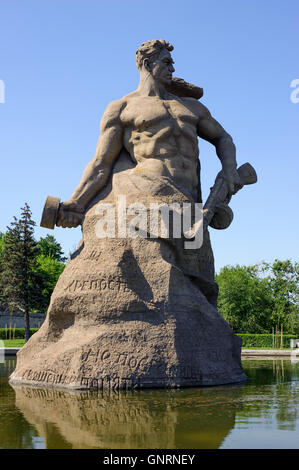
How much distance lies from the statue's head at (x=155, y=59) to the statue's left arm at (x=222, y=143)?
0.78m

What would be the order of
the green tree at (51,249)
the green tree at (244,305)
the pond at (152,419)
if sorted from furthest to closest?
the green tree at (51,249) → the green tree at (244,305) → the pond at (152,419)

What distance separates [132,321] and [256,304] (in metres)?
32.6

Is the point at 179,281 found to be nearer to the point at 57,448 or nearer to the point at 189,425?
the point at 189,425

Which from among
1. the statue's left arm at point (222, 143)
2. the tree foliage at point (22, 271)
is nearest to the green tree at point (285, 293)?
the tree foliage at point (22, 271)

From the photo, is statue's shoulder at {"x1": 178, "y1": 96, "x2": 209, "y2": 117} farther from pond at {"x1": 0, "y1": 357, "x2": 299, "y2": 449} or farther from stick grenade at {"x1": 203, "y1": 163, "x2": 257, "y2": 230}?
pond at {"x1": 0, "y1": 357, "x2": 299, "y2": 449}

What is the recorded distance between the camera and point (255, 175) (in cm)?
877

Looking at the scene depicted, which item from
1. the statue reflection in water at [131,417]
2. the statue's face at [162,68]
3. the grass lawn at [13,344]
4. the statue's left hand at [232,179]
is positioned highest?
the statue's face at [162,68]

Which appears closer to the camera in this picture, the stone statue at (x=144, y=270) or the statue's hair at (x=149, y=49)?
the stone statue at (x=144, y=270)

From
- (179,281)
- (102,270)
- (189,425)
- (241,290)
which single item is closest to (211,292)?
(179,281)

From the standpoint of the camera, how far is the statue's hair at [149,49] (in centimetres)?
808

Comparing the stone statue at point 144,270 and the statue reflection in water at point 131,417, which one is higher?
the stone statue at point 144,270

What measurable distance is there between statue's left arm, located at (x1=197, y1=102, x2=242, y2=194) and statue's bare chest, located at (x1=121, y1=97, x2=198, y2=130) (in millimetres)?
375

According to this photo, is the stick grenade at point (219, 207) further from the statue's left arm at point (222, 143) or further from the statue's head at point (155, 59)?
the statue's head at point (155, 59)

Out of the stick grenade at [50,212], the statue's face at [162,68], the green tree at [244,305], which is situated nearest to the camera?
the stick grenade at [50,212]
